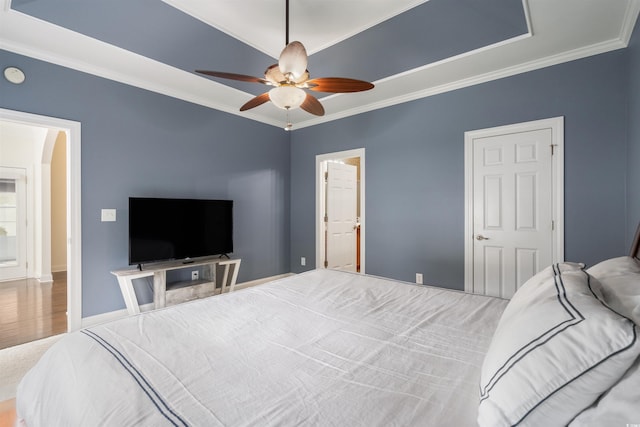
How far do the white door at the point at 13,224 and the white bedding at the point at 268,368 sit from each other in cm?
578

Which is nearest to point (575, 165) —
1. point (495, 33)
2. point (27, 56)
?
point (495, 33)

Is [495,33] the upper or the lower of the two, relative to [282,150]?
upper

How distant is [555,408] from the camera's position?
64cm

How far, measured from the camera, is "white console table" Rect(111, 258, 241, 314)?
2924 mm

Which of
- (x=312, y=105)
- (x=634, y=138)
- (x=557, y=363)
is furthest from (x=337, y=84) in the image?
(x=634, y=138)

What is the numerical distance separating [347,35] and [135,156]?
106 inches

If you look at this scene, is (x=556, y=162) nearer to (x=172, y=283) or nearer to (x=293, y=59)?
(x=293, y=59)

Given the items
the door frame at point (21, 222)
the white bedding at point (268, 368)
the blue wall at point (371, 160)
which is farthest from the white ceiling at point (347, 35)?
the door frame at point (21, 222)

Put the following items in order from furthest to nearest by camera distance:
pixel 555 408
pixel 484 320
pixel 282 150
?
pixel 282 150 → pixel 484 320 → pixel 555 408

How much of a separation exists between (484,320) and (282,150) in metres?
4.16

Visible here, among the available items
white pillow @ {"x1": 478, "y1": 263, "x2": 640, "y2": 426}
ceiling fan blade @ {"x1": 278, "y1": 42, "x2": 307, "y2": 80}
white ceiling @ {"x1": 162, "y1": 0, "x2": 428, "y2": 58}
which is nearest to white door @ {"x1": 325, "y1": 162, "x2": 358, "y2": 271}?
white ceiling @ {"x1": 162, "y1": 0, "x2": 428, "y2": 58}

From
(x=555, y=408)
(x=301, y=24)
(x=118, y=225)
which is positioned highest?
(x=301, y=24)

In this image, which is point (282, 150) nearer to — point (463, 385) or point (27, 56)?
point (27, 56)

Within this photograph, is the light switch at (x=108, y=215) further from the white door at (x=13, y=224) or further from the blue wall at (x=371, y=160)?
the white door at (x=13, y=224)
